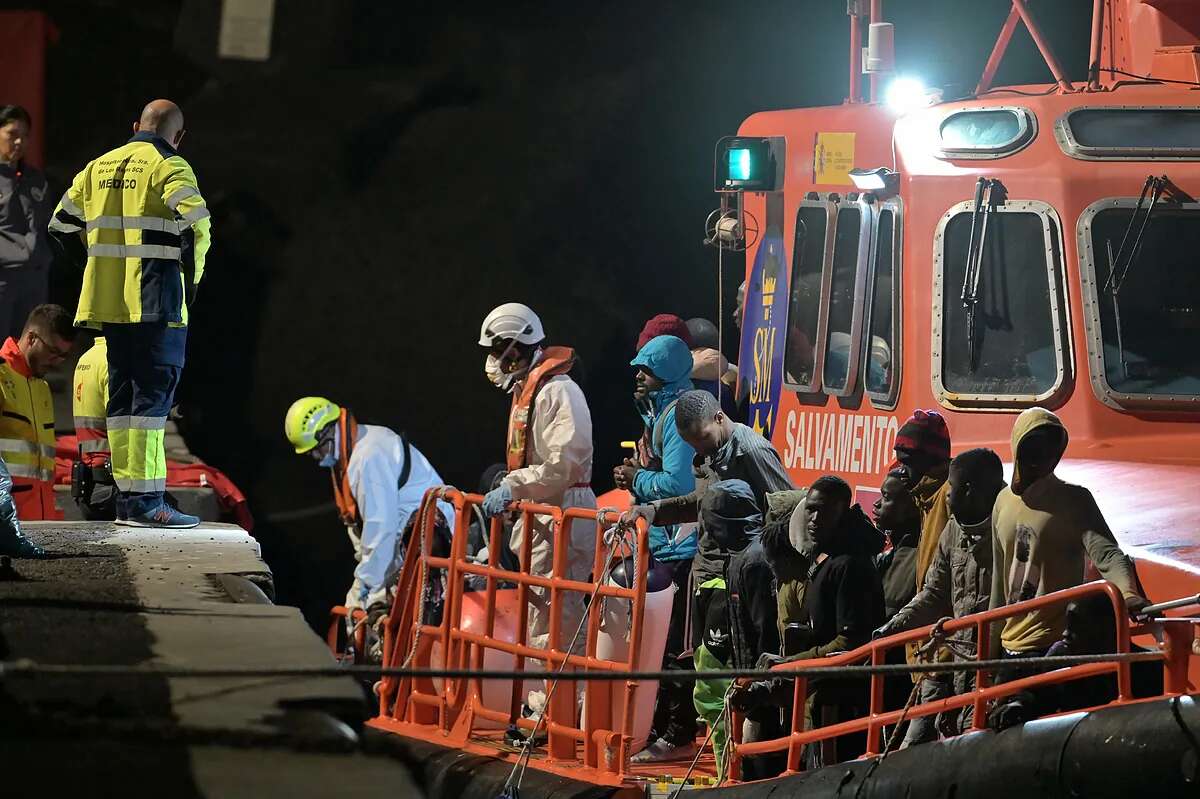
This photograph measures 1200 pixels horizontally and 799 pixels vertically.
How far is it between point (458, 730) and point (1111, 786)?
359 centimetres

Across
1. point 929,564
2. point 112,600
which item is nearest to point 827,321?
point 929,564

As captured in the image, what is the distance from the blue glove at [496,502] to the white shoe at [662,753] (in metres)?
1.19

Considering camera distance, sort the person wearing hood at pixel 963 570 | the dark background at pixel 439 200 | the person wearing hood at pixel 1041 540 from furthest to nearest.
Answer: the dark background at pixel 439 200
the person wearing hood at pixel 963 570
the person wearing hood at pixel 1041 540

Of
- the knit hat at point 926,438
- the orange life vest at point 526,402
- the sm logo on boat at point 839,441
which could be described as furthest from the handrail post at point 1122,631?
the orange life vest at point 526,402

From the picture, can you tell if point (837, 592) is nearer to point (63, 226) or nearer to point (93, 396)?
point (63, 226)

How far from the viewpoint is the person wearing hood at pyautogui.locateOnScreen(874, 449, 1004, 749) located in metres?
5.93

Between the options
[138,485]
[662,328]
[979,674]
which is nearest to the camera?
[979,674]

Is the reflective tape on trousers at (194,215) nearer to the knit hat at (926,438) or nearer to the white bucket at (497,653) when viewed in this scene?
the white bucket at (497,653)

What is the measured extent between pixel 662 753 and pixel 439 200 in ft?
25.4

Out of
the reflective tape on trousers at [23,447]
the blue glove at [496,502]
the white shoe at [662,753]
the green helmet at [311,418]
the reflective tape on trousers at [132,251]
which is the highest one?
the reflective tape on trousers at [132,251]

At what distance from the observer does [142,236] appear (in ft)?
23.6

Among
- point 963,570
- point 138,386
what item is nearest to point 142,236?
point 138,386

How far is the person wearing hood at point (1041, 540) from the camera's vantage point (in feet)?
18.1

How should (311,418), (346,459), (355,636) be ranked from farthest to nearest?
1. (311,418)
2. (346,459)
3. (355,636)
